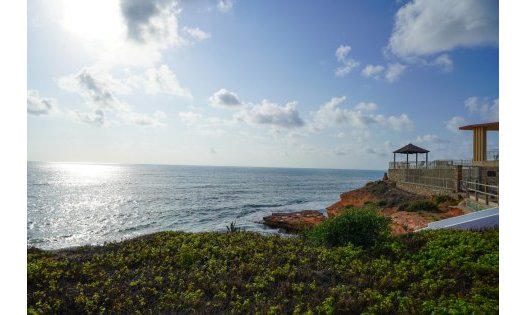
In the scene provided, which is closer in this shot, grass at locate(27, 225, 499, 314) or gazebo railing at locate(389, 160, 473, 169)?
grass at locate(27, 225, 499, 314)

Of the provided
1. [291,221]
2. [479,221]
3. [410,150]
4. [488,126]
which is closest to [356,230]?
[479,221]

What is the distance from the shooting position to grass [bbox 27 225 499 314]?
5406 mm

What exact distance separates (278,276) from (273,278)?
0.43 m

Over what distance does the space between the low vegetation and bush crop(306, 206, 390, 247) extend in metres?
0.07

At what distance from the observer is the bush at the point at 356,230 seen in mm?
9484

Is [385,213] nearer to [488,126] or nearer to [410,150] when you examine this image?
[488,126]

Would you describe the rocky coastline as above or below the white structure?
below

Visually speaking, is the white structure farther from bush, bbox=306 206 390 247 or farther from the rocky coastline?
bush, bbox=306 206 390 247

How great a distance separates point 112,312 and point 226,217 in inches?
1157

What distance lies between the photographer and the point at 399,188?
36.9 metres

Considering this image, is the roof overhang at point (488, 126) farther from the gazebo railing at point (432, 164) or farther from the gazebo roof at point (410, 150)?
the gazebo roof at point (410, 150)

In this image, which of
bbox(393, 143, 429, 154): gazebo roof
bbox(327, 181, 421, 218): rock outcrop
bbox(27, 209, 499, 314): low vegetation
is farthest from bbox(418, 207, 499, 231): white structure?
bbox(393, 143, 429, 154): gazebo roof
